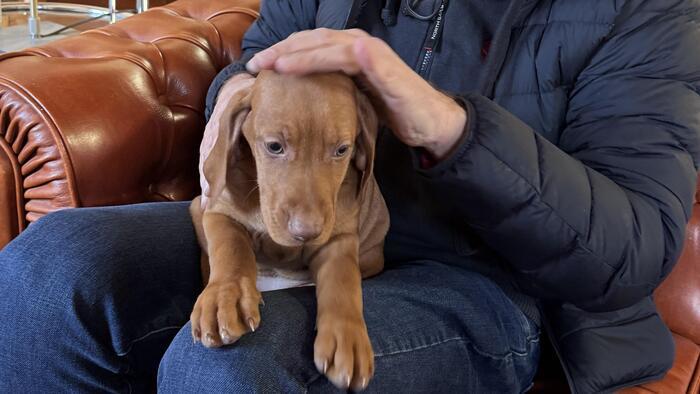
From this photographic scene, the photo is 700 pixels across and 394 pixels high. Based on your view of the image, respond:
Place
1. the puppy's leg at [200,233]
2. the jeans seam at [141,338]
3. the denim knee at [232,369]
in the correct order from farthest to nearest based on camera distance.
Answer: the puppy's leg at [200,233], the jeans seam at [141,338], the denim knee at [232,369]

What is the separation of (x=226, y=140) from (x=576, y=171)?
505 mm

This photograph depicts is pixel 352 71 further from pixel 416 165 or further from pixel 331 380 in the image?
pixel 331 380

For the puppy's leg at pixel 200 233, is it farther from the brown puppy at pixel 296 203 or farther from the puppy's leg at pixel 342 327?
the puppy's leg at pixel 342 327

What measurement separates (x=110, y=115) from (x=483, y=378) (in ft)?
2.67

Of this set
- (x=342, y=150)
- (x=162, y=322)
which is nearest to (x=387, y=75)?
(x=342, y=150)

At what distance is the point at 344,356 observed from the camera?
84cm

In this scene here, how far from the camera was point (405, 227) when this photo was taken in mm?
1204

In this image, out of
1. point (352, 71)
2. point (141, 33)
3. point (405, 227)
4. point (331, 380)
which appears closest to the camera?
point (331, 380)

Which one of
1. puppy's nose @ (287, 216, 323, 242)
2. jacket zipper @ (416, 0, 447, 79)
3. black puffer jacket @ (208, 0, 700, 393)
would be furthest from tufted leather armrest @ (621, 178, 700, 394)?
puppy's nose @ (287, 216, 323, 242)

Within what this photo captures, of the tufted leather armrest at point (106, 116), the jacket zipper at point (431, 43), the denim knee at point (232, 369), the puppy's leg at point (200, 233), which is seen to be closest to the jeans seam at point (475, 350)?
the denim knee at point (232, 369)

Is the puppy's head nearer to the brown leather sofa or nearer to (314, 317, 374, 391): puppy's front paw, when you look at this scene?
(314, 317, 374, 391): puppy's front paw

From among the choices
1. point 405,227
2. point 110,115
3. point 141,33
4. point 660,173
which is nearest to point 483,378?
point 405,227

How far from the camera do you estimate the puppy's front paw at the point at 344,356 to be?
32.9 inches

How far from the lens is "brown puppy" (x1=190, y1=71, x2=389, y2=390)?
864 mm
